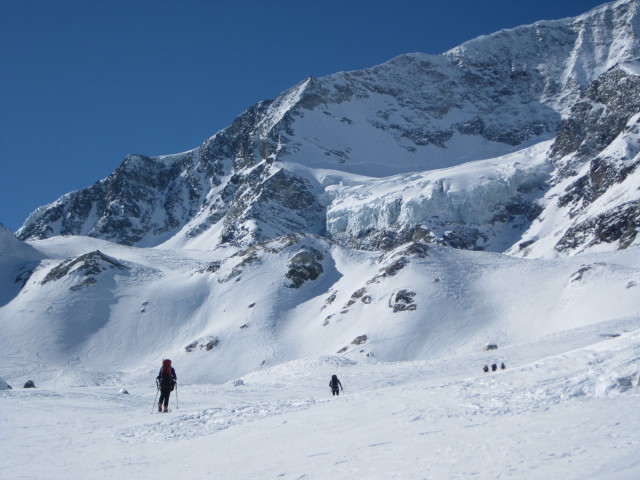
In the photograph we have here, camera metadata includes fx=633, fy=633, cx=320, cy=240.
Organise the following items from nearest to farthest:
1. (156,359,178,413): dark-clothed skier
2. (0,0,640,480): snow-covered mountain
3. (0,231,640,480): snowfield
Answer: (0,231,640,480): snowfield < (0,0,640,480): snow-covered mountain < (156,359,178,413): dark-clothed skier

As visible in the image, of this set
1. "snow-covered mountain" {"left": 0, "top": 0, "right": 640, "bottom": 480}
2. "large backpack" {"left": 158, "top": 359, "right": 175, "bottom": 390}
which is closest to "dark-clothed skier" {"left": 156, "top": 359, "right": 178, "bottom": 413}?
"large backpack" {"left": 158, "top": 359, "right": 175, "bottom": 390}

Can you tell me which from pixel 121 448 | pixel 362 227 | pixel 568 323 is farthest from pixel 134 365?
pixel 362 227

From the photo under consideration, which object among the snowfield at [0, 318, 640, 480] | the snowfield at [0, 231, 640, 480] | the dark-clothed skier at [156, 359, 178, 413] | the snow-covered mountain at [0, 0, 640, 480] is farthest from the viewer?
the dark-clothed skier at [156, 359, 178, 413]

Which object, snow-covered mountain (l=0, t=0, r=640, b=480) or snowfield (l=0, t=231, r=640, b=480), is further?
snow-covered mountain (l=0, t=0, r=640, b=480)

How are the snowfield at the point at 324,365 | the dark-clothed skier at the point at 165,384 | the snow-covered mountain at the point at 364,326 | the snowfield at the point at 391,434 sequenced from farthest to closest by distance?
the dark-clothed skier at the point at 165,384 → the snow-covered mountain at the point at 364,326 → the snowfield at the point at 324,365 → the snowfield at the point at 391,434

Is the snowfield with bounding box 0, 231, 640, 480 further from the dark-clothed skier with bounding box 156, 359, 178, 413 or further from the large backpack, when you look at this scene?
the large backpack

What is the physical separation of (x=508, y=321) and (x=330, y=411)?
47.6 m

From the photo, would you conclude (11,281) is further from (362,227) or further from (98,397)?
(98,397)

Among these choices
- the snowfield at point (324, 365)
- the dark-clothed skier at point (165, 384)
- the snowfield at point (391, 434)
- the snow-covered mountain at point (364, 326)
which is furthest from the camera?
the dark-clothed skier at point (165, 384)

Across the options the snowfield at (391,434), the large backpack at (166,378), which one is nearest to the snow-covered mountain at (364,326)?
the snowfield at (391,434)

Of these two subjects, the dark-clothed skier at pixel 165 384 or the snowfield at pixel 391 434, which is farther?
the dark-clothed skier at pixel 165 384

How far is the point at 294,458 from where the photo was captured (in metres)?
10.0

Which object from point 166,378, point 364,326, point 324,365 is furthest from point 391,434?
point 364,326

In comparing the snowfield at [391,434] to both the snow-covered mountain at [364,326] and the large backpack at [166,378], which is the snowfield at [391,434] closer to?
the snow-covered mountain at [364,326]
